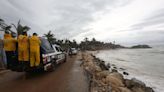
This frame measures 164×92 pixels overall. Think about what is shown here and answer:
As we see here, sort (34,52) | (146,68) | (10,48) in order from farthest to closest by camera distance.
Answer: (146,68) < (10,48) < (34,52)

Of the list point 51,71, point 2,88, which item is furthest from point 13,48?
point 51,71

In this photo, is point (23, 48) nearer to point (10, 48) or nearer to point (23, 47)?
point (23, 47)

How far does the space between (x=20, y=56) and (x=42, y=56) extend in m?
1.13

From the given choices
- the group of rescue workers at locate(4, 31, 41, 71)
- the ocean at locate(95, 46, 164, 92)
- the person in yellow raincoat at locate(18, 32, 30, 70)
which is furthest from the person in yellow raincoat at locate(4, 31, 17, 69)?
the ocean at locate(95, 46, 164, 92)

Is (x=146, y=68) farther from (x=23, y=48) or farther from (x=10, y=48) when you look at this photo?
(x=10, y=48)

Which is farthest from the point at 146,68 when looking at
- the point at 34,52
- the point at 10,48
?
the point at 10,48

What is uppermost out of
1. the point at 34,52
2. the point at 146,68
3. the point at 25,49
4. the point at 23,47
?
the point at 23,47

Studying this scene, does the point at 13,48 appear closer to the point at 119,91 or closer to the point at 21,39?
the point at 21,39

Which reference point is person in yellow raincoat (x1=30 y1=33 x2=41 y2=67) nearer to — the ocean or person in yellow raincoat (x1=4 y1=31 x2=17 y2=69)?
person in yellow raincoat (x1=4 y1=31 x2=17 y2=69)

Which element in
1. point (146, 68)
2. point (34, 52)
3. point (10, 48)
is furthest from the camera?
point (146, 68)

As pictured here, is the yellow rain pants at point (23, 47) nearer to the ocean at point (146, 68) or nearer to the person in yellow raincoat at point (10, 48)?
the person in yellow raincoat at point (10, 48)

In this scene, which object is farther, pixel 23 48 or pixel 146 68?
pixel 146 68

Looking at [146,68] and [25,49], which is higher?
[25,49]

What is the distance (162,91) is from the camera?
1145cm
